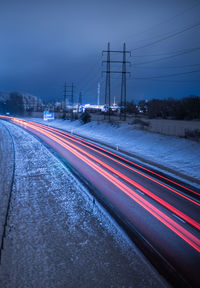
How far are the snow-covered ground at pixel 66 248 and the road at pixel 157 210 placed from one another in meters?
0.59

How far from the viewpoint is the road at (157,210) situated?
5.87 meters

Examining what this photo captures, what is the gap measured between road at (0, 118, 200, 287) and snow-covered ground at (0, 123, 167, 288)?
592 millimetres

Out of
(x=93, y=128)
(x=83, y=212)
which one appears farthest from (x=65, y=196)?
(x=93, y=128)

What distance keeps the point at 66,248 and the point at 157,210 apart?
169 inches

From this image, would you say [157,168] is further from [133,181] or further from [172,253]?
[172,253]

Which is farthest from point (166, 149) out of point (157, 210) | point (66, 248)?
point (66, 248)

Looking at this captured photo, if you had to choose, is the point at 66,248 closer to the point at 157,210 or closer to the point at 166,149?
the point at 157,210

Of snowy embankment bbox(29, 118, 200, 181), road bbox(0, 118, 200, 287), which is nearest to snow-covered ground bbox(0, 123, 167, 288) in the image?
road bbox(0, 118, 200, 287)

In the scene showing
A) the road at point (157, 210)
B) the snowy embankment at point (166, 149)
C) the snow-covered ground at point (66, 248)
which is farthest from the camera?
the snowy embankment at point (166, 149)

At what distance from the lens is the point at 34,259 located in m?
5.84

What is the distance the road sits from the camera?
5867mm

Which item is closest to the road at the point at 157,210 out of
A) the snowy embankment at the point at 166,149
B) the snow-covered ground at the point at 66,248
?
the snow-covered ground at the point at 66,248

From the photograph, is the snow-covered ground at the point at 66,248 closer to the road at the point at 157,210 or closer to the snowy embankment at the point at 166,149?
the road at the point at 157,210

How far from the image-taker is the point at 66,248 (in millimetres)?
6363
